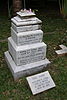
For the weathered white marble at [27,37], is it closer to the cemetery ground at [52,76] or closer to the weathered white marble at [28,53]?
the weathered white marble at [28,53]

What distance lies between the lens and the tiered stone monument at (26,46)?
12.5 feet

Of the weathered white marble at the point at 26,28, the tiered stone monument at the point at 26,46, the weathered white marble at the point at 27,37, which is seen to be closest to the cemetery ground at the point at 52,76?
the tiered stone monument at the point at 26,46

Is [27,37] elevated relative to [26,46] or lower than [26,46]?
elevated

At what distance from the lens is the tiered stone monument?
3.81 meters

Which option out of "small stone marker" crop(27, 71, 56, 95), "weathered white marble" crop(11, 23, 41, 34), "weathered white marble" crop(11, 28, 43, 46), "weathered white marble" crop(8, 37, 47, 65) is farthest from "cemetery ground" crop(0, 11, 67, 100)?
"weathered white marble" crop(11, 23, 41, 34)

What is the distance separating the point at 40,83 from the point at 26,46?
2.98 feet

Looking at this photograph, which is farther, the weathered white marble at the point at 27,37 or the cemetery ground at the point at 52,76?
the weathered white marble at the point at 27,37

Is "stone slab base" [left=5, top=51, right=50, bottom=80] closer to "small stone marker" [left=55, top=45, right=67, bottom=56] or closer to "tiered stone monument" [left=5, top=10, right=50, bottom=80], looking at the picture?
"tiered stone monument" [left=5, top=10, right=50, bottom=80]

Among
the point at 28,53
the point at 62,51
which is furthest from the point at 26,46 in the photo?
the point at 62,51

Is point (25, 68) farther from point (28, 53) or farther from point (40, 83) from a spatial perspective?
point (40, 83)

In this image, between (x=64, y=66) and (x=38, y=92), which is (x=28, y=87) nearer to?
(x=38, y=92)

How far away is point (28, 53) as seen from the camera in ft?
13.0

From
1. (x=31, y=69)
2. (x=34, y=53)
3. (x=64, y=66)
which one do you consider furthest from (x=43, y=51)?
(x=64, y=66)

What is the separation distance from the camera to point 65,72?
427 cm
